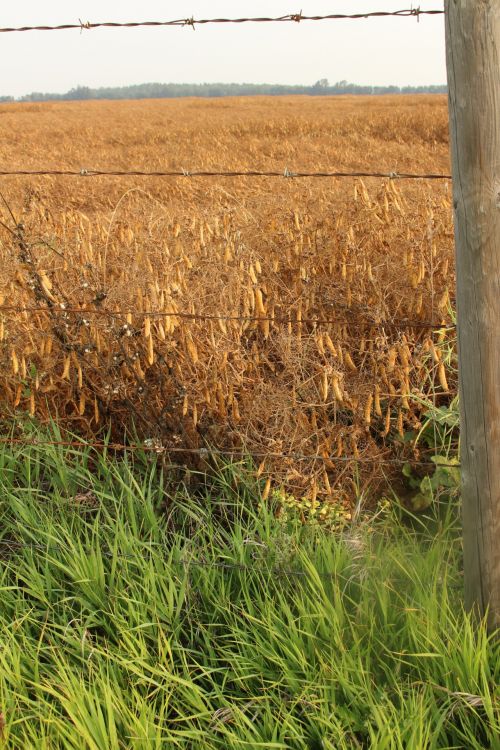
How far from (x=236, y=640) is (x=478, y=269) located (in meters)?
1.05

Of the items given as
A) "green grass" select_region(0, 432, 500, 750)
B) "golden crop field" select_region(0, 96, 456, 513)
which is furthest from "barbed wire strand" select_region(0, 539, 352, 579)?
"golden crop field" select_region(0, 96, 456, 513)

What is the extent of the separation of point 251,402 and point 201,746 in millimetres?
1275

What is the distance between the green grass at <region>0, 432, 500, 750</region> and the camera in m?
1.73

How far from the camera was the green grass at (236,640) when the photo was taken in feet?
5.67

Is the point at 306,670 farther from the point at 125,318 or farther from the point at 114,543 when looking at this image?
the point at 125,318

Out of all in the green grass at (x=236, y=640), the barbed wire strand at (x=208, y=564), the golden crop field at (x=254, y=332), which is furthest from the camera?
the golden crop field at (x=254, y=332)

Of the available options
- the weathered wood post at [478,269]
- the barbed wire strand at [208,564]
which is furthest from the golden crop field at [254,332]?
the weathered wood post at [478,269]

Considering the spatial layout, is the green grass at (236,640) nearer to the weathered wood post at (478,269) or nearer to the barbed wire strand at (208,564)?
the barbed wire strand at (208,564)

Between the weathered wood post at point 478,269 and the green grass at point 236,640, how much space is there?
17cm

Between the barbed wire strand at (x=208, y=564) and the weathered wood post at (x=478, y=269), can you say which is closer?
the weathered wood post at (x=478, y=269)

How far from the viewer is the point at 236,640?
78.8 inches

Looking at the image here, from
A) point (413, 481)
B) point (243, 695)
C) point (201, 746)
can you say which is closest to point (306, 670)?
point (243, 695)

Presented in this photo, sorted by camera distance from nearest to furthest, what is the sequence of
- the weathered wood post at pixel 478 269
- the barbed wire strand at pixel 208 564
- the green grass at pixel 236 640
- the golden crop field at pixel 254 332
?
the weathered wood post at pixel 478 269 < the green grass at pixel 236 640 < the barbed wire strand at pixel 208 564 < the golden crop field at pixel 254 332

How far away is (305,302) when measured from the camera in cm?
319
